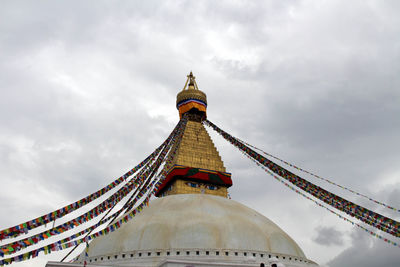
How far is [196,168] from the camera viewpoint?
1911 cm

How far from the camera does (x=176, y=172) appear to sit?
18594 mm

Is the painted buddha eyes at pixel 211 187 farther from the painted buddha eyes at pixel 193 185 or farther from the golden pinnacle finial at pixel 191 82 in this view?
the golden pinnacle finial at pixel 191 82

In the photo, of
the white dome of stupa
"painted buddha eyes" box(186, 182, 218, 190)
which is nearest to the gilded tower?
"painted buddha eyes" box(186, 182, 218, 190)

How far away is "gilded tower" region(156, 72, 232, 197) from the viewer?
18703 mm

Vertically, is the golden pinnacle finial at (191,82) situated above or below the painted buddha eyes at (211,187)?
above

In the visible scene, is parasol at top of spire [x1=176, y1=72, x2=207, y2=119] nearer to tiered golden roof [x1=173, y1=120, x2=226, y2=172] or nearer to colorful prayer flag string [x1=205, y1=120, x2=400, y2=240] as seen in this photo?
tiered golden roof [x1=173, y1=120, x2=226, y2=172]

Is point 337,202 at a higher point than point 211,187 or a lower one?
lower

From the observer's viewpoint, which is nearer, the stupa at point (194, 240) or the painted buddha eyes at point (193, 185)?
the stupa at point (194, 240)

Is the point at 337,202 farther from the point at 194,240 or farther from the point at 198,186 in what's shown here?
the point at 198,186

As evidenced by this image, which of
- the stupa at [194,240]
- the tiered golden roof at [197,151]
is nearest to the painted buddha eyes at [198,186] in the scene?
the tiered golden roof at [197,151]

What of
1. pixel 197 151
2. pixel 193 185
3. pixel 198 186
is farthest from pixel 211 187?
pixel 197 151

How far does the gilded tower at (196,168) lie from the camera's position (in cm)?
1870

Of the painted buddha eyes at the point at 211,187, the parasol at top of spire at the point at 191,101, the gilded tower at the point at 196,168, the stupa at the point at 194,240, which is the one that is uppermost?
the parasol at top of spire at the point at 191,101

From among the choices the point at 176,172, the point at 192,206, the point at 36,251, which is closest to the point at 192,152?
the point at 176,172
